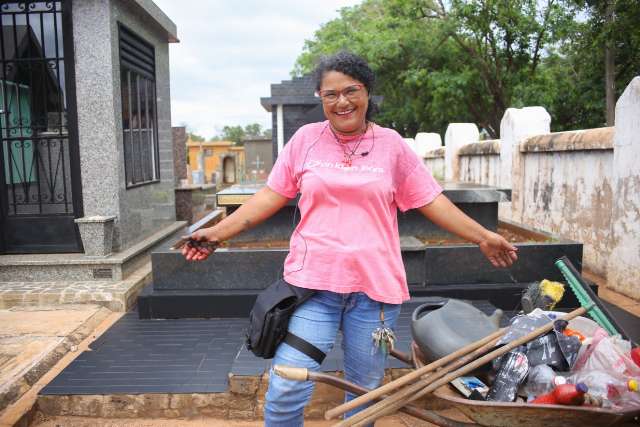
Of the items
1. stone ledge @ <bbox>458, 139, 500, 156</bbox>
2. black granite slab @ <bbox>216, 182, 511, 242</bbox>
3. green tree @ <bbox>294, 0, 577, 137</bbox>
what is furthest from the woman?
green tree @ <bbox>294, 0, 577, 137</bbox>

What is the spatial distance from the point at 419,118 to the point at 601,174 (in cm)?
1343

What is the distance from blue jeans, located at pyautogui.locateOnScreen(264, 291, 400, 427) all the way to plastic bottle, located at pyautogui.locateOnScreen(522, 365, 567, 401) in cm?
61

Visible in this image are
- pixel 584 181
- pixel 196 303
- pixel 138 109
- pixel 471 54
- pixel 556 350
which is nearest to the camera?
pixel 556 350

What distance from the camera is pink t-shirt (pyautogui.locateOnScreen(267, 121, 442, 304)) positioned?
209 centimetres

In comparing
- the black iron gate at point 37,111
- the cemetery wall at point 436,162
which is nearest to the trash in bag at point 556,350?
the black iron gate at point 37,111

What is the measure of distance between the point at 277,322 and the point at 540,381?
1110 millimetres

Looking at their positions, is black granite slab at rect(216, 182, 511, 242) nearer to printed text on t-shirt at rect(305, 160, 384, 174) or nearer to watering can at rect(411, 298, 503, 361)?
watering can at rect(411, 298, 503, 361)

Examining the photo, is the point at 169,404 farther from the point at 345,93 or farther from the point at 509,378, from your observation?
the point at 345,93

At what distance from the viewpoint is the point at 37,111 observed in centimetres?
585

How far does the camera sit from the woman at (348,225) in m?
2.09

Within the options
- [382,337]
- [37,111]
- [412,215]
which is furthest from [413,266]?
[37,111]

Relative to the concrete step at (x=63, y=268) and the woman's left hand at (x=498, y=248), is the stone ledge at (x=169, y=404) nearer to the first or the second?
the woman's left hand at (x=498, y=248)

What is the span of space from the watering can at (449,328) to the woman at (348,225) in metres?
0.26

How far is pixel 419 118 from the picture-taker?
744 inches
